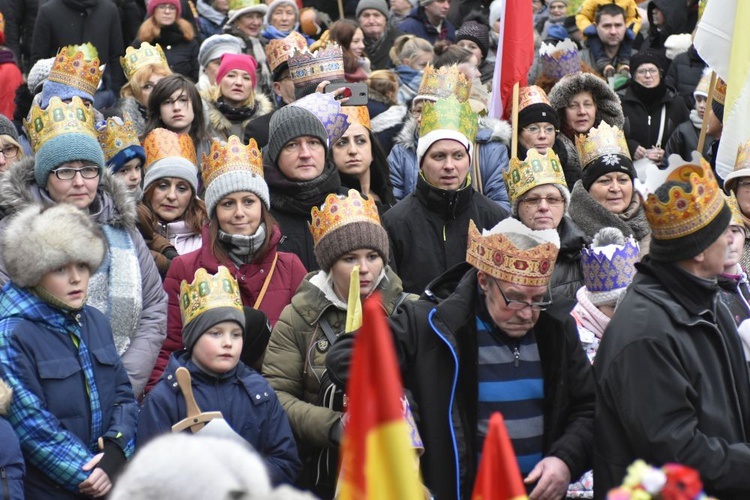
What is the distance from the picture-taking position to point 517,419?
5.54 meters

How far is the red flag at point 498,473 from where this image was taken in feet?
10.5

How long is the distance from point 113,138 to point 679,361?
14.9 feet

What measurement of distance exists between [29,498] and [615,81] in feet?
30.6

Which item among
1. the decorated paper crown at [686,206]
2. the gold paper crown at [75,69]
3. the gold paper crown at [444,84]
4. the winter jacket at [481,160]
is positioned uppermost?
the decorated paper crown at [686,206]

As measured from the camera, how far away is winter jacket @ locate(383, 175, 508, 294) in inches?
307

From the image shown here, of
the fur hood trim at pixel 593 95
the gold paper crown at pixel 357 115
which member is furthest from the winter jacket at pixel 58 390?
the fur hood trim at pixel 593 95

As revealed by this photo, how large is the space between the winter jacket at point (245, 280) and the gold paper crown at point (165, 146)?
54.3 inches

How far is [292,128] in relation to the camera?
802 centimetres

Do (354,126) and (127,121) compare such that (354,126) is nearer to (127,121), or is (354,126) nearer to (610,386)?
(127,121)

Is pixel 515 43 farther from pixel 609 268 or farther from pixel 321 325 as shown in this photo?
pixel 321 325

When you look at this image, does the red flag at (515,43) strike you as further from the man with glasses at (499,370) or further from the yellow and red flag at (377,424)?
the yellow and red flag at (377,424)

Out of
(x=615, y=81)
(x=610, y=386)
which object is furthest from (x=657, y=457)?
(x=615, y=81)

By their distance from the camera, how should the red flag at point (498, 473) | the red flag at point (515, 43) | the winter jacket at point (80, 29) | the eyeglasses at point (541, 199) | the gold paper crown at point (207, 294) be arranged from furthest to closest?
A: the winter jacket at point (80, 29) → the red flag at point (515, 43) → the eyeglasses at point (541, 199) → the gold paper crown at point (207, 294) → the red flag at point (498, 473)

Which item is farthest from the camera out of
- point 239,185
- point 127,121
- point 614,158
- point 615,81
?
point 615,81
